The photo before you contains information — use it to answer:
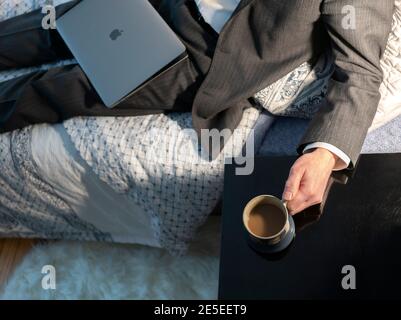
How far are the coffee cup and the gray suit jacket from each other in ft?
0.62

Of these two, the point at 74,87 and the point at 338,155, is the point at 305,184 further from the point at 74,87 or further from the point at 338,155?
the point at 74,87

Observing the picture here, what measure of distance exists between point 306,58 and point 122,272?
802 millimetres

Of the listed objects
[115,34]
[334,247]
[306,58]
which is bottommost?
[334,247]

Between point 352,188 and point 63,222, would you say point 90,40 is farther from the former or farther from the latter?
point 352,188

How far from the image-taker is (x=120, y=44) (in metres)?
1.16

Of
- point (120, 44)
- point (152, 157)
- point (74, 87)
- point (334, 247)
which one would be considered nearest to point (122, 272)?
point (152, 157)

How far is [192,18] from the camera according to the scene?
1.17 m

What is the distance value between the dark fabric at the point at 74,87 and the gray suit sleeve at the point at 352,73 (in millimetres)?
300

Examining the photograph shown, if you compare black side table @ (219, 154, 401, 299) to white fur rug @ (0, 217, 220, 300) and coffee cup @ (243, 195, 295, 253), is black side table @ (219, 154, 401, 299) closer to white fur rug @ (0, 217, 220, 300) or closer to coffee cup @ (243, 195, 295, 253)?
coffee cup @ (243, 195, 295, 253)

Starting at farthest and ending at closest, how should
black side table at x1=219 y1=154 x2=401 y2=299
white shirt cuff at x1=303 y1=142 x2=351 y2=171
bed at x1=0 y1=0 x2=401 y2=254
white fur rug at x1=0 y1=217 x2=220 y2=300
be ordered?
1. white fur rug at x1=0 y1=217 x2=220 y2=300
2. bed at x1=0 y1=0 x2=401 y2=254
3. white shirt cuff at x1=303 y1=142 x2=351 y2=171
4. black side table at x1=219 y1=154 x2=401 y2=299

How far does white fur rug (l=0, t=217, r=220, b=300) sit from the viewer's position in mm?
1379

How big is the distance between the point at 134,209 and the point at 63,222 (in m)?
0.27

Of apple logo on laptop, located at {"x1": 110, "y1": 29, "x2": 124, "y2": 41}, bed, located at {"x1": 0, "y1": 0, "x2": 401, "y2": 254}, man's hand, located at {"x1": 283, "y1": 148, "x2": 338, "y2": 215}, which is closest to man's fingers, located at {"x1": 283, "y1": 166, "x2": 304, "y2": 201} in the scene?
man's hand, located at {"x1": 283, "y1": 148, "x2": 338, "y2": 215}

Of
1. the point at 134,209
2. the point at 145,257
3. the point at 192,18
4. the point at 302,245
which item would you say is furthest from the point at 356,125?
the point at 145,257
